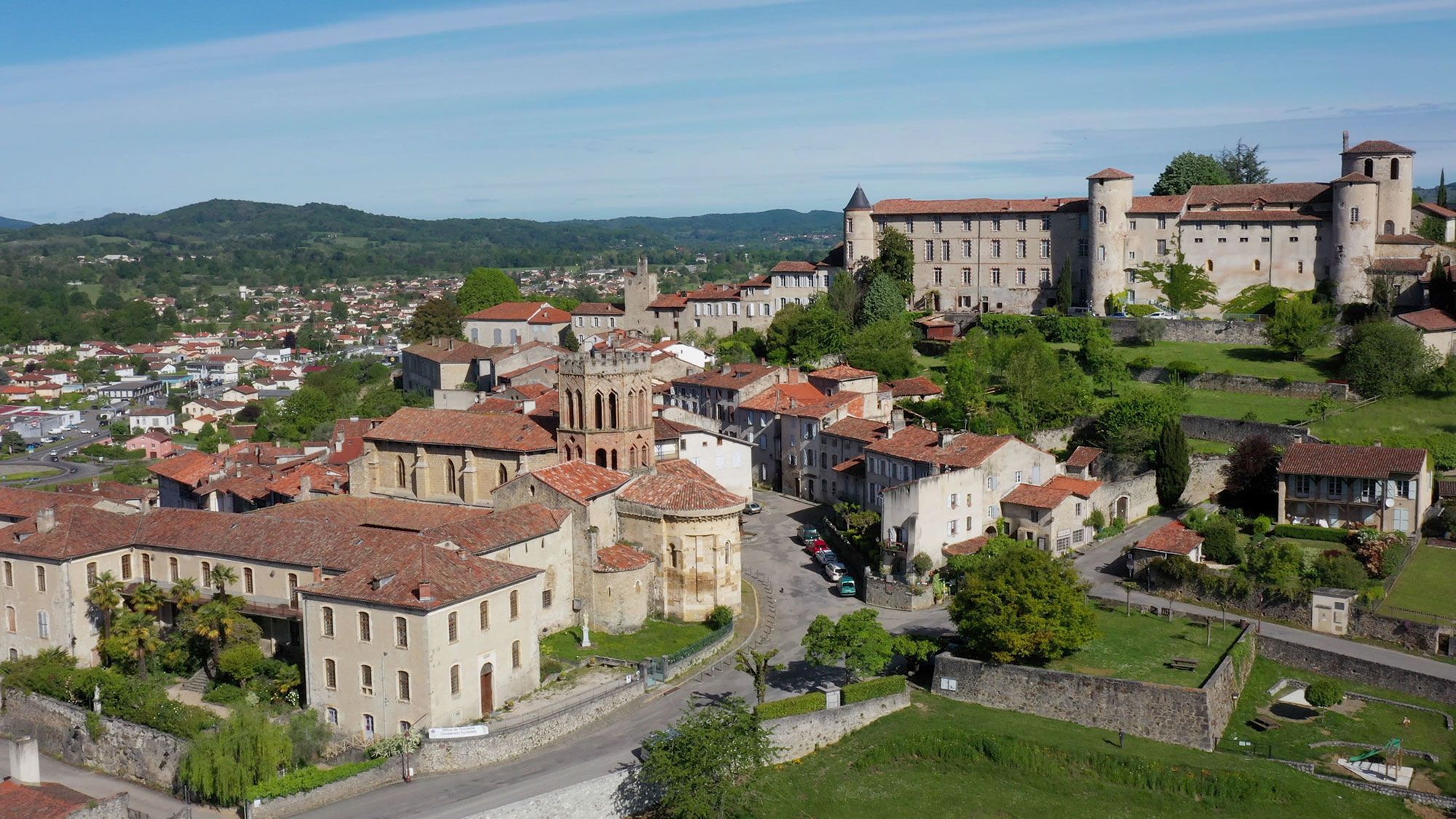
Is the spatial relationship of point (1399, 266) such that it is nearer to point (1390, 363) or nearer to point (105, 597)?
point (1390, 363)

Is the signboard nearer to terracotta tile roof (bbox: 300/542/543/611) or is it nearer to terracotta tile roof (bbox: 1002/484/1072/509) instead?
terracotta tile roof (bbox: 300/542/543/611)

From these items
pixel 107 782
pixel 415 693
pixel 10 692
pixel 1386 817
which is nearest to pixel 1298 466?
pixel 1386 817

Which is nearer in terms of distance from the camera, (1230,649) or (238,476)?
(1230,649)

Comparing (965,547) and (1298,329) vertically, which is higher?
(1298,329)

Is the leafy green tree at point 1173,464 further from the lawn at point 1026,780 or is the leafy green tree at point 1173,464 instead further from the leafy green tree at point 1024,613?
the lawn at point 1026,780

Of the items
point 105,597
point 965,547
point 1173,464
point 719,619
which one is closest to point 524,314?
point 965,547

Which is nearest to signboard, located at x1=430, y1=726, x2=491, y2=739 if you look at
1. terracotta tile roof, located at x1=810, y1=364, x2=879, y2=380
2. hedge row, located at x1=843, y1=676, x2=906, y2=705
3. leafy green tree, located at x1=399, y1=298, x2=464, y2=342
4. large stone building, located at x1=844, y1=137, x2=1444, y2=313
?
hedge row, located at x1=843, y1=676, x2=906, y2=705

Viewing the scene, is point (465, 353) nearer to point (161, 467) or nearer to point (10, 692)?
point (161, 467)
